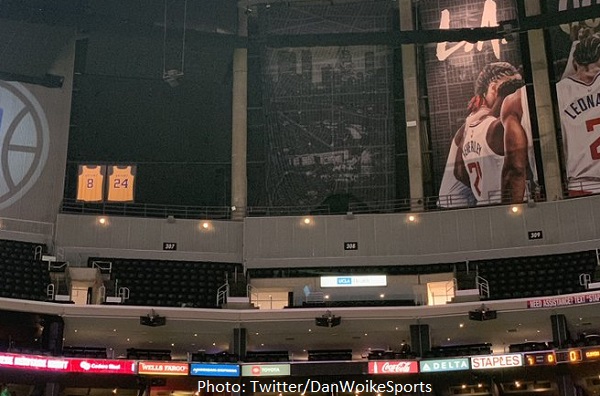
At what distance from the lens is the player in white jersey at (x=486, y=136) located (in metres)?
31.3

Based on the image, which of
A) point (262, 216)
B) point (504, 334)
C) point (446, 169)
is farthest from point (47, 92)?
point (504, 334)

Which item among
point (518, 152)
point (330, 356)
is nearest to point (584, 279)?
point (518, 152)

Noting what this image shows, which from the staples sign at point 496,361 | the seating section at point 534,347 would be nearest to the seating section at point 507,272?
the seating section at point 534,347

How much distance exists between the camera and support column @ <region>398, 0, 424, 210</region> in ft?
107

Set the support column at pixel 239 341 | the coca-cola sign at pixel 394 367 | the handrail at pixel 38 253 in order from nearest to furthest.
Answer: the coca-cola sign at pixel 394 367, the support column at pixel 239 341, the handrail at pixel 38 253

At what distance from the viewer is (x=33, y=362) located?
939 inches

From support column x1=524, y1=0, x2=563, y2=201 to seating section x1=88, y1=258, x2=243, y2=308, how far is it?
13.4 m

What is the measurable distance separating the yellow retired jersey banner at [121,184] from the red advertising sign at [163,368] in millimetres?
7585

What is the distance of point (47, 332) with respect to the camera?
26.2m

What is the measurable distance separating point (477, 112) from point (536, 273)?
297 inches

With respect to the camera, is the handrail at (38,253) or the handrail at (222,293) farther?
the handrail at (38,253)

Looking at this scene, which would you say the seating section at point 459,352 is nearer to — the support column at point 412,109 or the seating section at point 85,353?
the support column at point 412,109

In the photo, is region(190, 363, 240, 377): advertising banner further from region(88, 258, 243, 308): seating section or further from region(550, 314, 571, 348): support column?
region(550, 314, 571, 348): support column

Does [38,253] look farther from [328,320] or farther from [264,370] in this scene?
[328,320]
